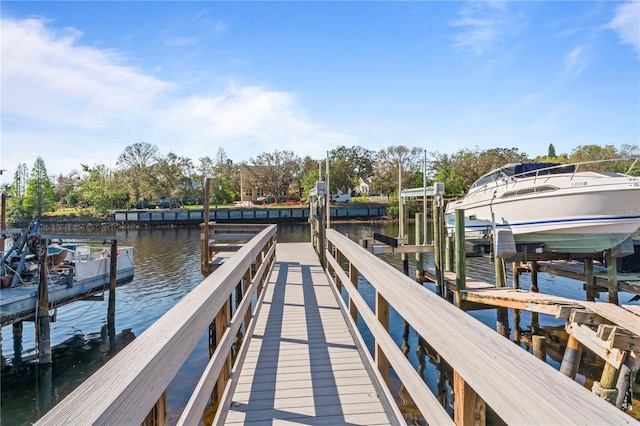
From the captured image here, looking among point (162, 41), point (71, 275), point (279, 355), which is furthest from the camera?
point (71, 275)

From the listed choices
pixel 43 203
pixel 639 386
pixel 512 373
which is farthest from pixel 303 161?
pixel 512 373

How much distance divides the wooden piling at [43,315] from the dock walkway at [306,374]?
5.79 metres

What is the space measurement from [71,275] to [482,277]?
1402 cm

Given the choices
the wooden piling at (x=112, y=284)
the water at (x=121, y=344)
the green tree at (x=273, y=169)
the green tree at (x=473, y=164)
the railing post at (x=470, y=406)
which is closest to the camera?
the railing post at (x=470, y=406)

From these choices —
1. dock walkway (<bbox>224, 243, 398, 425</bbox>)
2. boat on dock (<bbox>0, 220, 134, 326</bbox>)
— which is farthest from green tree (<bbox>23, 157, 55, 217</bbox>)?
dock walkway (<bbox>224, 243, 398, 425</bbox>)

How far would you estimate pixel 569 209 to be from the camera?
8.97 meters

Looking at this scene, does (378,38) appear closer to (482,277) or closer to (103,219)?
(482,277)

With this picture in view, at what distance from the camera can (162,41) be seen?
9359mm

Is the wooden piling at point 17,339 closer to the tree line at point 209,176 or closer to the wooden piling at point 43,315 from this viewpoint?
the wooden piling at point 43,315

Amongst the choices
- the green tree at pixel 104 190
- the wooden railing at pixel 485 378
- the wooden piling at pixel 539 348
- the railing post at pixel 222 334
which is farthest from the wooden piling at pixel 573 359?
the green tree at pixel 104 190

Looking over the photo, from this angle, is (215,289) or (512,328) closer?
(215,289)

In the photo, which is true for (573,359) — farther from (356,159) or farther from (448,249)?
(356,159)

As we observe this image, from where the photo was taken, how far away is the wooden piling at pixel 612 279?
8.58 metres

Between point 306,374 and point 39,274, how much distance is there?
25.8 ft
